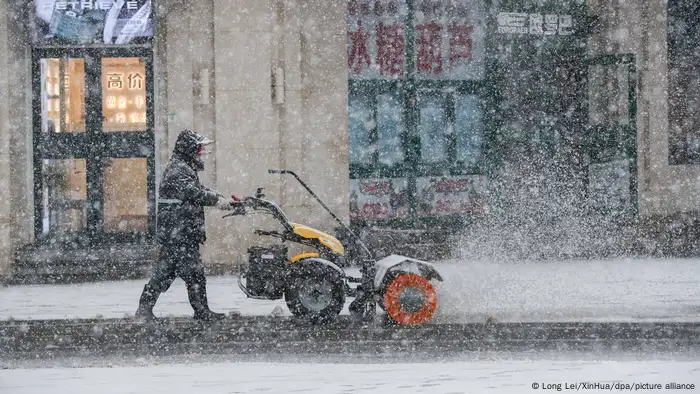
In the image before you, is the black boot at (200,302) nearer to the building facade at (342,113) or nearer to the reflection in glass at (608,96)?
the building facade at (342,113)

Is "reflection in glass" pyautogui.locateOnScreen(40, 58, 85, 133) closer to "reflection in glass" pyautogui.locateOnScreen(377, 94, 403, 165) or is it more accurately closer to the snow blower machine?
"reflection in glass" pyautogui.locateOnScreen(377, 94, 403, 165)

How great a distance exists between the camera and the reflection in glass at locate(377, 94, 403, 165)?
15328mm

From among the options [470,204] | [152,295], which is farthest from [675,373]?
[470,204]

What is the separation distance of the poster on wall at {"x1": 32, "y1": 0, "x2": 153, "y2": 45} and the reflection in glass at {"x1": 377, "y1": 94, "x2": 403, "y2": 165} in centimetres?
397

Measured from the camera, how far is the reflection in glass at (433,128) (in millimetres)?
15484

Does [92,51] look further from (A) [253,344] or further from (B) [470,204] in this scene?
(A) [253,344]

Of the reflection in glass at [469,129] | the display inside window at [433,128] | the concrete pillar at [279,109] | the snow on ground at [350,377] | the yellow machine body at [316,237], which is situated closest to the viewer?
the snow on ground at [350,377]

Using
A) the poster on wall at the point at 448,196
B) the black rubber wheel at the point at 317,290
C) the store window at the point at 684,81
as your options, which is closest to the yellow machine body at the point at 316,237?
the black rubber wheel at the point at 317,290

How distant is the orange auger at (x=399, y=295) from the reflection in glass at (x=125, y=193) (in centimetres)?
718

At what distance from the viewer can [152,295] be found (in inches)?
362

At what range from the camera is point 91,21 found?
14.4 m

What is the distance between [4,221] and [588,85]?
32.7 ft

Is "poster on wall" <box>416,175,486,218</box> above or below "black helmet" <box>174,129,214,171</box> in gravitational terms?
below

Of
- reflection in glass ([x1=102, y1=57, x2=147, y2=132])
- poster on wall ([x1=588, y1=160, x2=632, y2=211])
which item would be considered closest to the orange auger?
reflection in glass ([x1=102, y1=57, x2=147, y2=132])
